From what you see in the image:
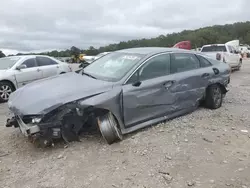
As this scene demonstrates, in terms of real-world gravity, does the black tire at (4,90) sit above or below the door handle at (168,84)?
below

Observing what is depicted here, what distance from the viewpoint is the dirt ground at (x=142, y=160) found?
4.07 meters

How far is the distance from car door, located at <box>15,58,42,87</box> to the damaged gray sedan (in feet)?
13.6

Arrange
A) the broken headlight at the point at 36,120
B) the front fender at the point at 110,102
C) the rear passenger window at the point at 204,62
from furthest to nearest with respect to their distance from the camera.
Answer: the rear passenger window at the point at 204,62
the front fender at the point at 110,102
the broken headlight at the point at 36,120

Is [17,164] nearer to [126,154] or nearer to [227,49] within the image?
[126,154]

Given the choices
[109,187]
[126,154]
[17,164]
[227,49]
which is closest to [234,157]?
[126,154]

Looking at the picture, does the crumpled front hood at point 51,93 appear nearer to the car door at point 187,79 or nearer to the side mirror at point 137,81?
the side mirror at point 137,81

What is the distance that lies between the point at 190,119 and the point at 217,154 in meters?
1.58

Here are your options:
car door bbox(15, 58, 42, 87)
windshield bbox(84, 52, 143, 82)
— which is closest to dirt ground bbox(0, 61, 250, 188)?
windshield bbox(84, 52, 143, 82)

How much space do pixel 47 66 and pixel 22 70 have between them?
1.12 meters

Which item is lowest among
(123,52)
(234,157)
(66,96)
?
(234,157)

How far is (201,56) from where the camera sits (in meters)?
7.03

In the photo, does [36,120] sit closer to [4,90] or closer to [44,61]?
[4,90]

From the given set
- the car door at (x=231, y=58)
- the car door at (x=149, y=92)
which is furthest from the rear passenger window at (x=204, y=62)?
the car door at (x=231, y=58)

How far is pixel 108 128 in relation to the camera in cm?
497
